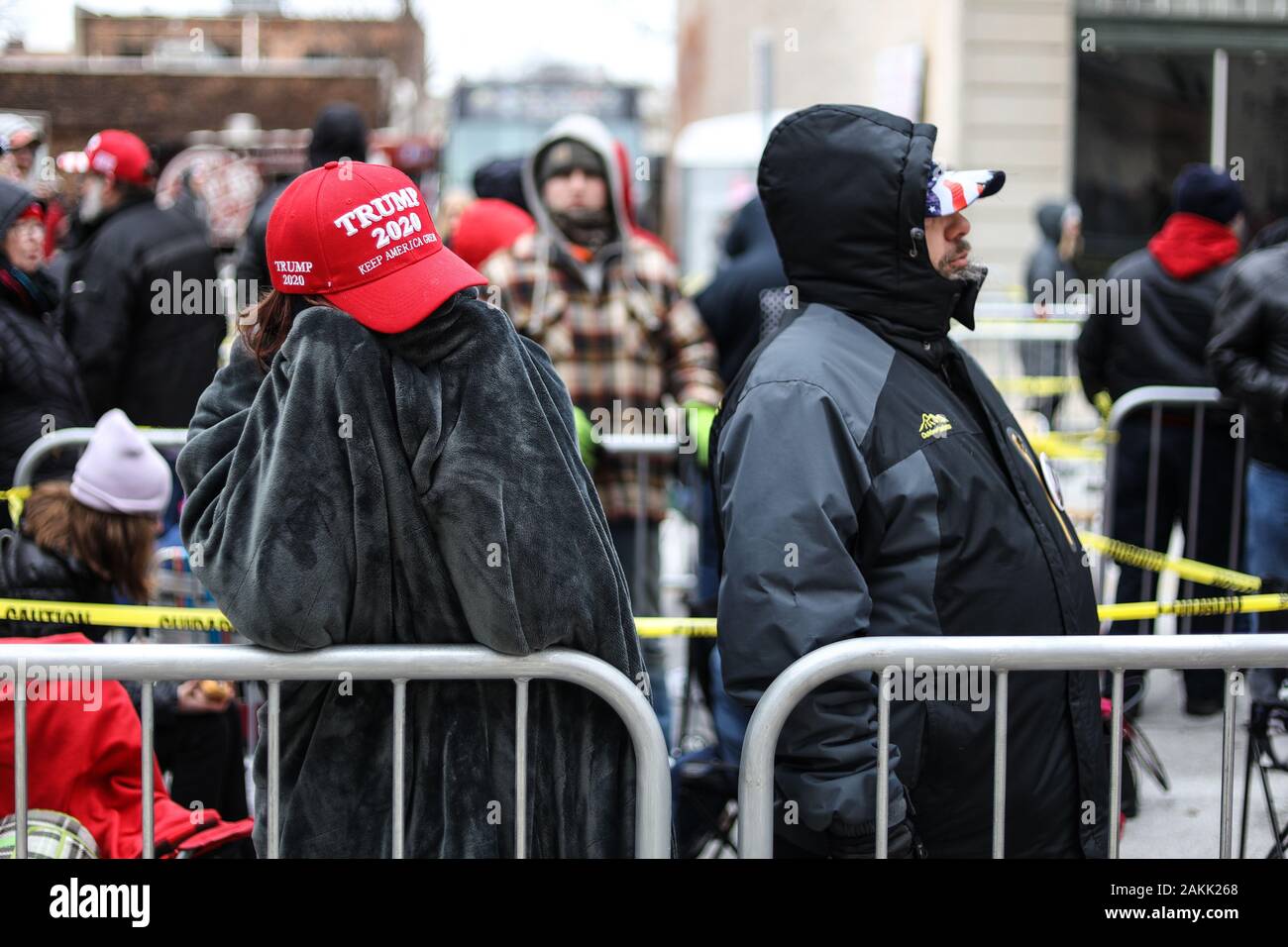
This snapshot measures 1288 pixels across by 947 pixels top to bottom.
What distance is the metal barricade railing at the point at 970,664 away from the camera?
8.18 ft

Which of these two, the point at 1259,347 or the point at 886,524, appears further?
the point at 1259,347

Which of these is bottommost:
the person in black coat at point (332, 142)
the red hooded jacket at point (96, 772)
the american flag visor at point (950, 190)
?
the red hooded jacket at point (96, 772)

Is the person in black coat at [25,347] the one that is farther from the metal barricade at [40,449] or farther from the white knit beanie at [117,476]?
the white knit beanie at [117,476]

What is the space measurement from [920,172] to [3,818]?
7.17 ft

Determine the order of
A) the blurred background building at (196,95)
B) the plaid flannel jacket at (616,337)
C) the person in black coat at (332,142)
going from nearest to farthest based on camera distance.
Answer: the plaid flannel jacket at (616,337), the person in black coat at (332,142), the blurred background building at (196,95)


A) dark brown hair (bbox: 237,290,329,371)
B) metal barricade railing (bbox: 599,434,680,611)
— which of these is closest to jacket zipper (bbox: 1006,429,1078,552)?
dark brown hair (bbox: 237,290,329,371)

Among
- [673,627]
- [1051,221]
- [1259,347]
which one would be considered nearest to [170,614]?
[673,627]

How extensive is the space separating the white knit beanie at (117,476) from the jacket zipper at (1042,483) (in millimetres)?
2298

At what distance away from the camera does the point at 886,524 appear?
2.67m

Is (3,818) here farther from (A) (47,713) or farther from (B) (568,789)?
(B) (568,789)

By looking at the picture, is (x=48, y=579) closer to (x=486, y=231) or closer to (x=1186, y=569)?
Answer: (x=486, y=231)

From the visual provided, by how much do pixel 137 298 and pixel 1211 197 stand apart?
4.52 meters

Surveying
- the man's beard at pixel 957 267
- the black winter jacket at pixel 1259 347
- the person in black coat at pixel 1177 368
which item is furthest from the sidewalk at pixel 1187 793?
the man's beard at pixel 957 267
